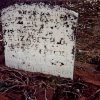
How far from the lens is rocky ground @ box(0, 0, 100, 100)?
10.9 ft

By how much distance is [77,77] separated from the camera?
12.1ft

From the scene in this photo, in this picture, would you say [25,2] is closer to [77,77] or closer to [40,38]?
[40,38]

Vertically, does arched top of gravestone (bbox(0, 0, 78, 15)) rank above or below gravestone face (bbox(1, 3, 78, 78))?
above

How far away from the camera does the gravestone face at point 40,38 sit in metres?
3.50

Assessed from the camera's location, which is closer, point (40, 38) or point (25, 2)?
point (25, 2)

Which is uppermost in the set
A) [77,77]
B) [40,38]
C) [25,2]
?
[25,2]

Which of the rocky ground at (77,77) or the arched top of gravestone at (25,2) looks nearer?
the rocky ground at (77,77)

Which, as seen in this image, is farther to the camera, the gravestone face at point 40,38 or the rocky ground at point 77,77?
the gravestone face at point 40,38

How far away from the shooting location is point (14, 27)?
3729 mm

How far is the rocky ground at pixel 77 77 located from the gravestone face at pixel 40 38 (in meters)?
0.11

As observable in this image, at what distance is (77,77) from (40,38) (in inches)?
27.7

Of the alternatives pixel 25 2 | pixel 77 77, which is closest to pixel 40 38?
pixel 25 2

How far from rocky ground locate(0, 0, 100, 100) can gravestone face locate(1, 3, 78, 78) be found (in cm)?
11

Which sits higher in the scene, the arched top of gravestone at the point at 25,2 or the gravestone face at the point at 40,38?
the arched top of gravestone at the point at 25,2
